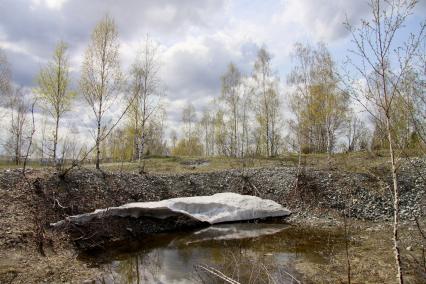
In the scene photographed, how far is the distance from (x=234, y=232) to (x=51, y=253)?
7.07 m

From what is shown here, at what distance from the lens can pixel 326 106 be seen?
23.4 meters

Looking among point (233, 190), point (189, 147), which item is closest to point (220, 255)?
point (233, 190)

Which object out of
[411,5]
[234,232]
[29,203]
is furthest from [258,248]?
[411,5]

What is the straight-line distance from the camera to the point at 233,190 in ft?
66.9

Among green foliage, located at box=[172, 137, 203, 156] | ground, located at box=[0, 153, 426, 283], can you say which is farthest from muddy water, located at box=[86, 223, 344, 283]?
green foliage, located at box=[172, 137, 203, 156]

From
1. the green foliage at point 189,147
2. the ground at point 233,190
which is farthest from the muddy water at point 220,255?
the green foliage at point 189,147

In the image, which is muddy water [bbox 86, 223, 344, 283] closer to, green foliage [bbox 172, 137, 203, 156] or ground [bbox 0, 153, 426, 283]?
ground [bbox 0, 153, 426, 283]

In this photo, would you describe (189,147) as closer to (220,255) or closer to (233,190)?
(233,190)

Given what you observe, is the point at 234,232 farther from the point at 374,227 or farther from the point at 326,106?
the point at 326,106

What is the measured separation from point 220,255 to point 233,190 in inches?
377

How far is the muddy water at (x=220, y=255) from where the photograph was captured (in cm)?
877

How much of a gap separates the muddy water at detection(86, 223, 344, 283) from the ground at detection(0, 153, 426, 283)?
67cm

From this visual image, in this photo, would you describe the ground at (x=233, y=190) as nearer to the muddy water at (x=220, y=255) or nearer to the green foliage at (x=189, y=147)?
the muddy water at (x=220, y=255)

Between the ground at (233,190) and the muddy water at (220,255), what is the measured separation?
667 millimetres
